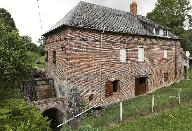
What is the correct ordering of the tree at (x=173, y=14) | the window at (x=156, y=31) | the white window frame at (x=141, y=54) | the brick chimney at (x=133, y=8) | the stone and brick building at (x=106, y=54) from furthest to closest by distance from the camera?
the tree at (x=173, y=14) < the brick chimney at (x=133, y=8) < the window at (x=156, y=31) < the white window frame at (x=141, y=54) < the stone and brick building at (x=106, y=54)

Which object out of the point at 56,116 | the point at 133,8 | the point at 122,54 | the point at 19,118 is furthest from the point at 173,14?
the point at 19,118

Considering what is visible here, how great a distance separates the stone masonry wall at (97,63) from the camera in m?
26.0

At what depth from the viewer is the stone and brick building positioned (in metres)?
26.2

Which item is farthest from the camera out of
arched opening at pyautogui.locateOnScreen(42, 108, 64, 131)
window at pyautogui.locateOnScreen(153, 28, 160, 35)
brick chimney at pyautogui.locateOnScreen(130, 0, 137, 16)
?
brick chimney at pyautogui.locateOnScreen(130, 0, 137, 16)

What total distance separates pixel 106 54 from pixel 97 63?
1474 mm

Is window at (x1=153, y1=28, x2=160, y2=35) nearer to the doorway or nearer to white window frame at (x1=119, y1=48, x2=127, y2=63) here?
the doorway

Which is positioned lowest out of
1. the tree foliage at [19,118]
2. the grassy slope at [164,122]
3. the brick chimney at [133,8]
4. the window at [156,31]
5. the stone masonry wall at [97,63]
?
the grassy slope at [164,122]

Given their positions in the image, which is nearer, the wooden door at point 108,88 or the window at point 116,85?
the wooden door at point 108,88

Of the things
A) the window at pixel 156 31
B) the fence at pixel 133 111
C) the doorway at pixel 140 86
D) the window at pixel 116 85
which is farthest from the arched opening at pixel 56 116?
the window at pixel 156 31


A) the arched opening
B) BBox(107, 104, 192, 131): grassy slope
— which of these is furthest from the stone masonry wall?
BBox(107, 104, 192, 131): grassy slope

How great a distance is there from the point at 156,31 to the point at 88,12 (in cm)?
950

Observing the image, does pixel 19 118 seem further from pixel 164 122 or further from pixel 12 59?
pixel 164 122

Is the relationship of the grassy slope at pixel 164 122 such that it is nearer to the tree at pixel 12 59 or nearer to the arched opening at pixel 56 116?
the arched opening at pixel 56 116

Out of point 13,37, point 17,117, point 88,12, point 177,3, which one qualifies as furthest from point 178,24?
point 17,117
